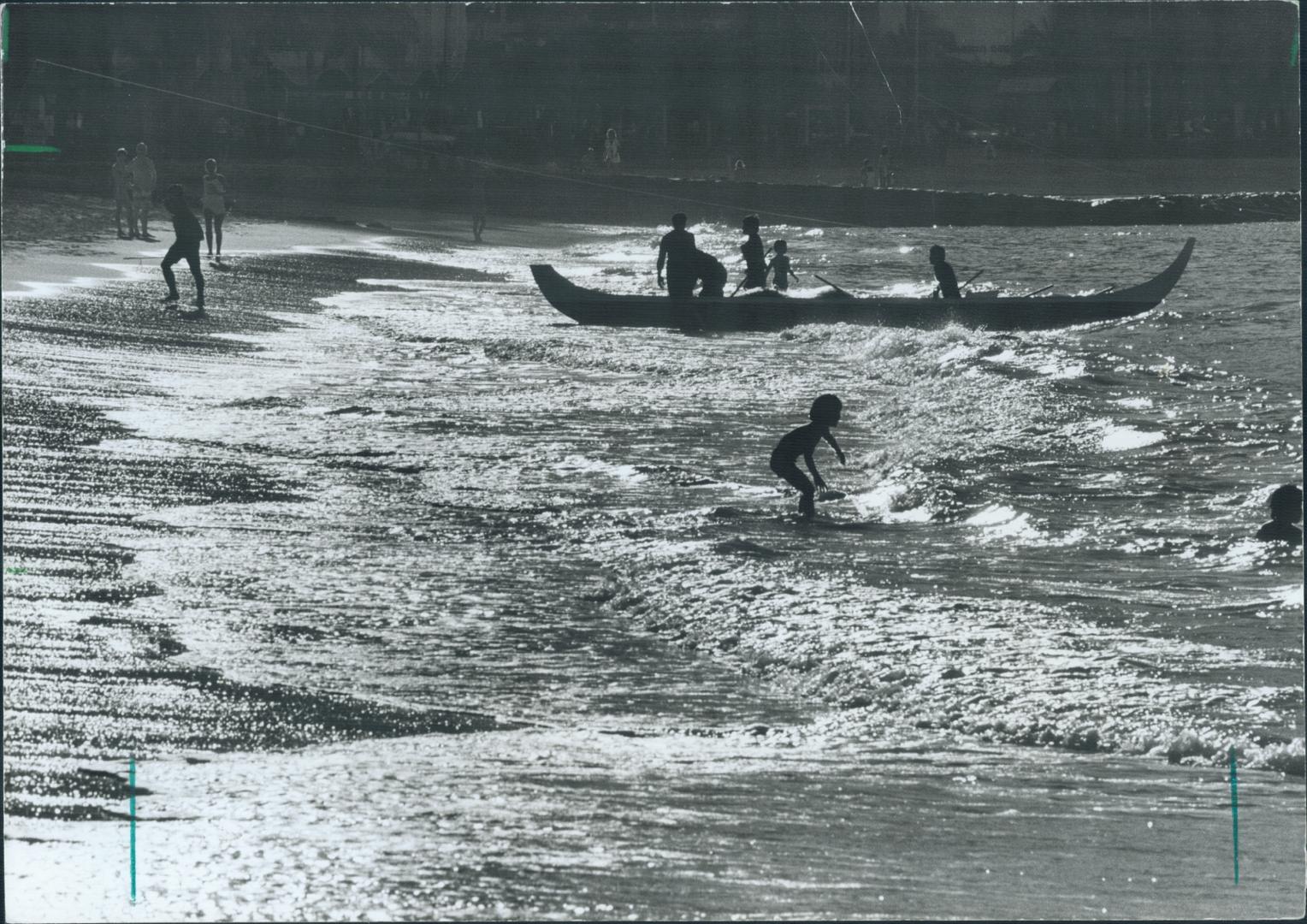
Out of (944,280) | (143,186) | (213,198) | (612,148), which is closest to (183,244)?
(213,198)

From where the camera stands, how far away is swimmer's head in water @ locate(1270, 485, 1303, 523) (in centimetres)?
1013

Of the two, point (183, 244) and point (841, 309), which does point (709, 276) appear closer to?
point (841, 309)

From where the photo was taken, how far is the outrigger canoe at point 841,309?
60.0 feet

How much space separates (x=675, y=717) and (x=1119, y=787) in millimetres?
1658

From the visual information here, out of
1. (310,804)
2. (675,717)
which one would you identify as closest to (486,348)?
(675,717)

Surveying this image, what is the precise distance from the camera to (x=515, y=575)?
844cm

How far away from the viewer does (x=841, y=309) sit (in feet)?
59.7

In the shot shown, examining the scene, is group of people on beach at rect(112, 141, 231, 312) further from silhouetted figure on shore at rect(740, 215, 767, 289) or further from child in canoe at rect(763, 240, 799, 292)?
child in canoe at rect(763, 240, 799, 292)

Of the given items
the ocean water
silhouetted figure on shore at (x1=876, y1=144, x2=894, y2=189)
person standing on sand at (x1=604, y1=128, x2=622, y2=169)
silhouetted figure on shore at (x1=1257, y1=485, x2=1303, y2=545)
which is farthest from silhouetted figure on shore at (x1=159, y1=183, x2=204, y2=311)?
silhouetted figure on shore at (x1=876, y1=144, x2=894, y2=189)

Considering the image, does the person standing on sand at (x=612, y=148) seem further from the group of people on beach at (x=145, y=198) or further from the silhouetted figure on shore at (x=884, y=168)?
the group of people on beach at (x=145, y=198)

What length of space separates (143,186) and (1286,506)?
17.5 metres

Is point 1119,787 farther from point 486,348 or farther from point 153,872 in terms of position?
point 486,348

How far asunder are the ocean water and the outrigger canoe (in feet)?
4.34

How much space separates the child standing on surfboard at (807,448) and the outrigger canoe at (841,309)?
7992mm
